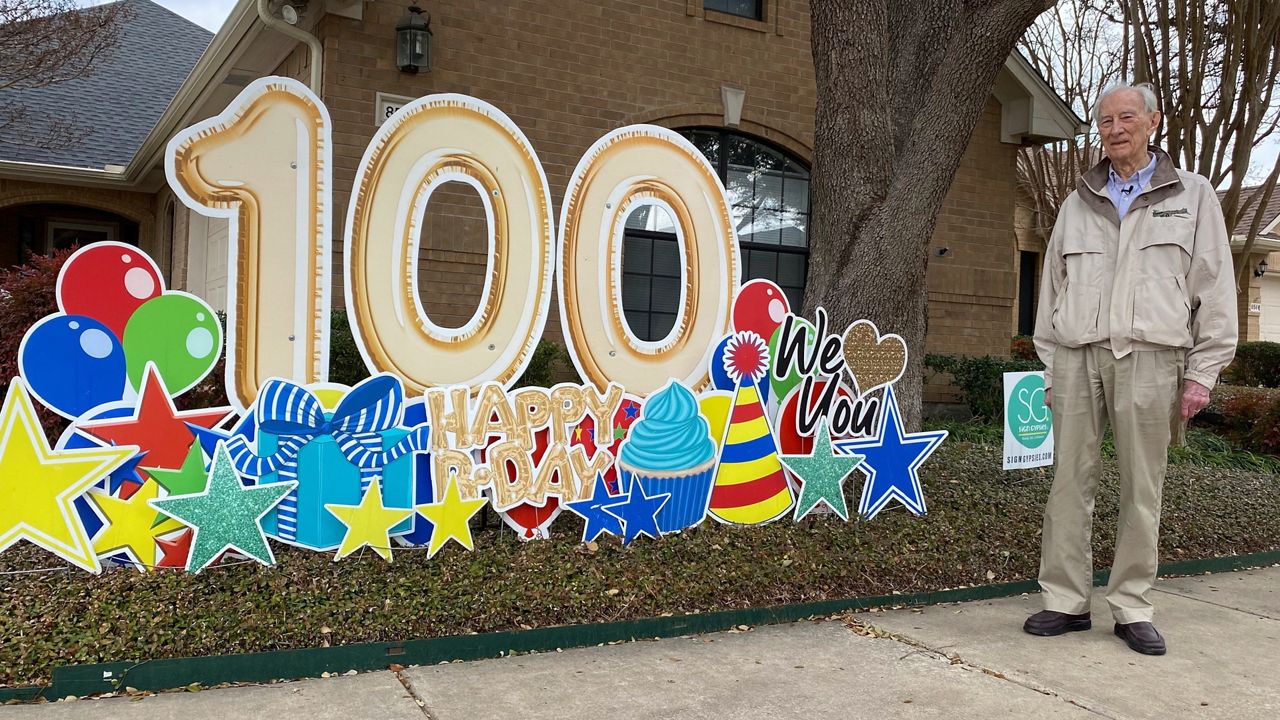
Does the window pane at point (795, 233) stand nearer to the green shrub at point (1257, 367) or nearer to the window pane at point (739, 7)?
the window pane at point (739, 7)

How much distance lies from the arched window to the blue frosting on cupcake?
5179 mm

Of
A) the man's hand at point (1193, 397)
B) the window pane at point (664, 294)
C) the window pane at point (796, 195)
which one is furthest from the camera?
the window pane at point (796, 195)

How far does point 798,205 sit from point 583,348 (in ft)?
23.1

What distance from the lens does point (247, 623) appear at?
374 cm

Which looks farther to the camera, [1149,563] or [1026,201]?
[1026,201]

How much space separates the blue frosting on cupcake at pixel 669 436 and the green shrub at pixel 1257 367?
17320mm

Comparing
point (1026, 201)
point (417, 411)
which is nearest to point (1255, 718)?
point (417, 411)

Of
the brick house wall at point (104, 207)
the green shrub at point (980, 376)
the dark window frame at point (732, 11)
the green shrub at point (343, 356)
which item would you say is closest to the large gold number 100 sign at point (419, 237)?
the green shrub at point (343, 356)

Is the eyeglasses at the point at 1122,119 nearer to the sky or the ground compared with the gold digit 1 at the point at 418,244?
nearer to the sky

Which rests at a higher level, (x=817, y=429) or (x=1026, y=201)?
(x=1026, y=201)

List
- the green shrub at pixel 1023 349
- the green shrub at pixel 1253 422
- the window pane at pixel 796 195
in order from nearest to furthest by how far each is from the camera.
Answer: the green shrub at pixel 1253 422 → the window pane at pixel 796 195 → the green shrub at pixel 1023 349

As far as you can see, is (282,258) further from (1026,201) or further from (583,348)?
(1026,201)

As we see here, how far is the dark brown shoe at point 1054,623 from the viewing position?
4348 millimetres

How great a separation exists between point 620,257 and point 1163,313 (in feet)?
8.15
